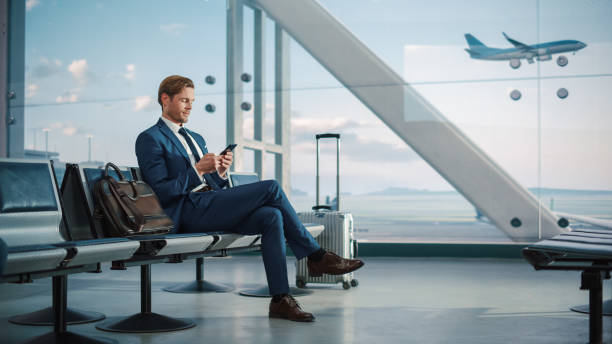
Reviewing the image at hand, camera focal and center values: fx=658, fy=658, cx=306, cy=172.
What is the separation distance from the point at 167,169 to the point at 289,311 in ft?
3.16

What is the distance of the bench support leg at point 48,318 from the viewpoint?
3334 mm

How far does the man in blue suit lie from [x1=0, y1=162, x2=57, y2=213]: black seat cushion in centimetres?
56

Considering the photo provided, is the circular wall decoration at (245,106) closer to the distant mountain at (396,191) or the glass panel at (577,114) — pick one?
the distant mountain at (396,191)

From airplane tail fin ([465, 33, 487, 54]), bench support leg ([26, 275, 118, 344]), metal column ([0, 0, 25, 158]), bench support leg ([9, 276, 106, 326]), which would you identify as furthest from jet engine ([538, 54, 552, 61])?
metal column ([0, 0, 25, 158])

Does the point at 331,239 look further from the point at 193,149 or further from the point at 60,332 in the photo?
the point at 60,332

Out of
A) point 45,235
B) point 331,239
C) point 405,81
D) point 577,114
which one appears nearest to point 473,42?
point 405,81

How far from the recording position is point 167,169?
3.41 m

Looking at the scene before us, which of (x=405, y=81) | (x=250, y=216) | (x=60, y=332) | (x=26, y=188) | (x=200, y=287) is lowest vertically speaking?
(x=200, y=287)

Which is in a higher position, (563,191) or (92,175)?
(92,175)

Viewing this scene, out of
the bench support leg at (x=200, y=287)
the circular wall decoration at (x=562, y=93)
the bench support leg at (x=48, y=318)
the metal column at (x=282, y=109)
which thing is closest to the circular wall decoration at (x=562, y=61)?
the circular wall decoration at (x=562, y=93)

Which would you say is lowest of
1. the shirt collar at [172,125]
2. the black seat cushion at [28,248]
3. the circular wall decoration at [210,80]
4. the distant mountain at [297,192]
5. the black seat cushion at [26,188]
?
the black seat cushion at [28,248]

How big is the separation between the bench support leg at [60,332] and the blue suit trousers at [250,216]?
0.77 metres

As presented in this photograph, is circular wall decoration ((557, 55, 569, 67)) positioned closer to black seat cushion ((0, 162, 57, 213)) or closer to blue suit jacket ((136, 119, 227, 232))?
blue suit jacket ((136, 119, 227, 232))

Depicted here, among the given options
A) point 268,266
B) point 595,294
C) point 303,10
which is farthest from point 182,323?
point 303,10
